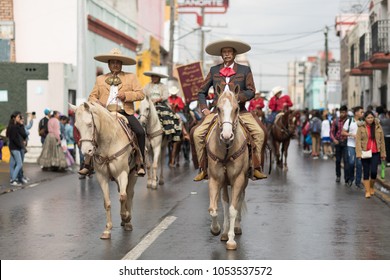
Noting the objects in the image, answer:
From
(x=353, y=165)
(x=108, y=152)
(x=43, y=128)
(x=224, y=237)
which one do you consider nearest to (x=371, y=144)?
(x=353, y=165)

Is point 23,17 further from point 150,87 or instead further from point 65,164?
point 150,87

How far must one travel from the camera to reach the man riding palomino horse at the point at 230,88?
1084cm

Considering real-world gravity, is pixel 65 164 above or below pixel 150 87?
below

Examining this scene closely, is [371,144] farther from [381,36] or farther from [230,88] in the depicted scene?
[381,36]

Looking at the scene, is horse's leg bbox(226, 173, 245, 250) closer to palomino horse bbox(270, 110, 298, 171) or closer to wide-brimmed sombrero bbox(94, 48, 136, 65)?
wide-brimmed sombrero bbox(94, 48, 136, 65)

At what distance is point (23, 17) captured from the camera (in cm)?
3372

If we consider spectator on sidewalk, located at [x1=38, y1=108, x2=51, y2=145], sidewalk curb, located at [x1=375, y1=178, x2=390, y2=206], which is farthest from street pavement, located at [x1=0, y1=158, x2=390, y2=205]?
spectator on sidewalk, located at [x1=38, y1=108, x2=51, y2=145]

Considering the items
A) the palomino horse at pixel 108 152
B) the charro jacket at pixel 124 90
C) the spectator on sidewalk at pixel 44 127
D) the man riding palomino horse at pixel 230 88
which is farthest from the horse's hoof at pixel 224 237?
the spectator on sidewalk at pixel 44 127

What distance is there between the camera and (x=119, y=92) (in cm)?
1179

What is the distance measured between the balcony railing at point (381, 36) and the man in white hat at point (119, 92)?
81.5 feet

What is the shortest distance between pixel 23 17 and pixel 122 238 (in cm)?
2443

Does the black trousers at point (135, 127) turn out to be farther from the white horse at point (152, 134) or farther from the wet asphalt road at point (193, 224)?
the white horse at point (152, 134)

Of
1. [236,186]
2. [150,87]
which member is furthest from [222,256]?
[150,87]
